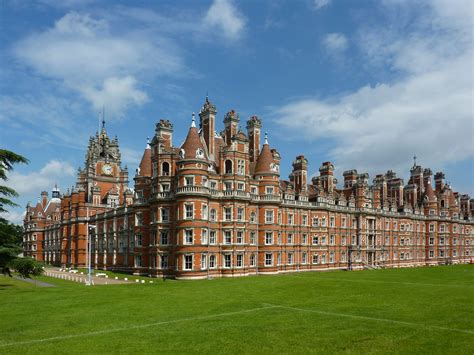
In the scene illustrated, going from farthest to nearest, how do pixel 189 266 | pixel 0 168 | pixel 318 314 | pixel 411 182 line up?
pixel 411 182, pixel 189 266, pixel 0 168, pixel 318 314

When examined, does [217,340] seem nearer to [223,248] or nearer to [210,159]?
[223,248]

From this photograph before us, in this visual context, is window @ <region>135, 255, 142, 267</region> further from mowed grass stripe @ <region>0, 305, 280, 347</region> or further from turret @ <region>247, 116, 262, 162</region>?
mowed grass stripe @ <region>0, 305, 280, 347</region>

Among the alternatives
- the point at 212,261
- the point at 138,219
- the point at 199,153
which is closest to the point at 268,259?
the point at 212,261

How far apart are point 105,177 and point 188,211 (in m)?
41.3

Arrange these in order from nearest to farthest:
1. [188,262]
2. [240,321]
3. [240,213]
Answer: [240,321] → [188,262] → [240,213]

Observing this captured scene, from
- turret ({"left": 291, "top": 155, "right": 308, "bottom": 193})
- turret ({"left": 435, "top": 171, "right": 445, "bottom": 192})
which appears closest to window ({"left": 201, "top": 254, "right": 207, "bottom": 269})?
turret ({"left": 291, "top": 155, "right": 308, "bottom": 193})

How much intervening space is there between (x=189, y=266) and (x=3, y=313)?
28.4 metres

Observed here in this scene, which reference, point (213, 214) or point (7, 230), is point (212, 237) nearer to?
point (213, 214)

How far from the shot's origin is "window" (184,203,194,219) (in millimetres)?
56219

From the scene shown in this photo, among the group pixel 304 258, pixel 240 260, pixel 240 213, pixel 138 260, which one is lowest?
pixel 304 258

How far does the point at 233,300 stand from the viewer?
1348 inches

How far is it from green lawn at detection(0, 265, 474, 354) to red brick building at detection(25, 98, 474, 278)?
710 inches

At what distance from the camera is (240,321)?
25.8 meters

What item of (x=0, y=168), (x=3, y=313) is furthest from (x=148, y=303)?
(x=0, y=168)
